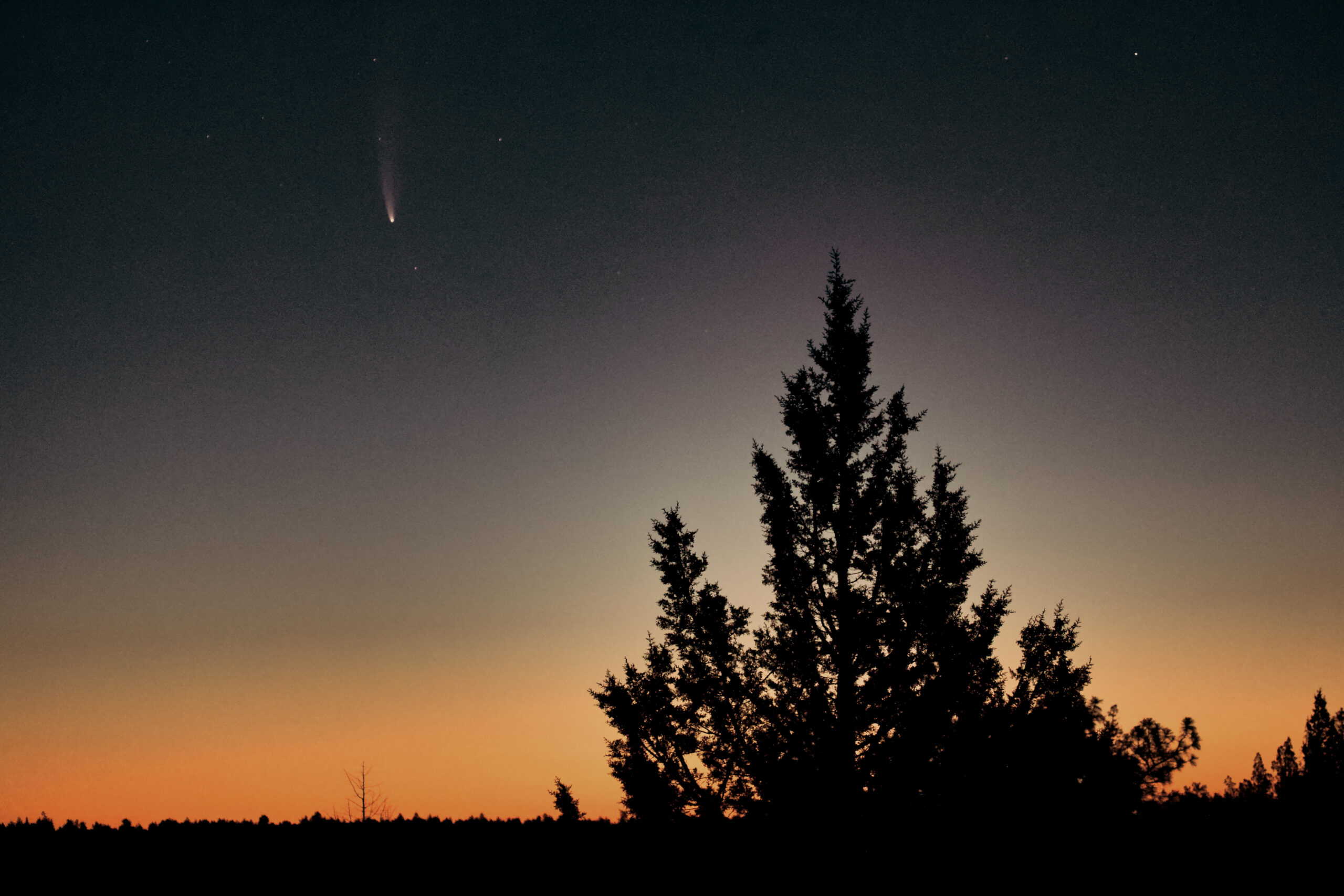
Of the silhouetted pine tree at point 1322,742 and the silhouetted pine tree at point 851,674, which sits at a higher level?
the silhouetted pine tree at point 851,674

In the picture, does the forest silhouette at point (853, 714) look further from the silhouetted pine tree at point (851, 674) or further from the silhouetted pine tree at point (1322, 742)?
the silhouetted pine tree at point (1322, 742)

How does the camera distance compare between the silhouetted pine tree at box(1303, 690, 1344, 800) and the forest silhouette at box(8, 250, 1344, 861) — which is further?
the silhouetted pine tree at box(1303, 690, 1344, 800)

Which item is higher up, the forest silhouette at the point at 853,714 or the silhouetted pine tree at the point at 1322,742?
the forest silhouette at the point at 853,714

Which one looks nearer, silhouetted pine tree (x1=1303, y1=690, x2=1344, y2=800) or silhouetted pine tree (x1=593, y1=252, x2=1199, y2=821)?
silhouetted pine tree (x1=593, y1=252, x2=1199, y2=821)

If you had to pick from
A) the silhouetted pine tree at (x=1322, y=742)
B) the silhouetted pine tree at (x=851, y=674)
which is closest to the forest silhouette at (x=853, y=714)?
the silhouetted pine tree at (x=851, y=674)

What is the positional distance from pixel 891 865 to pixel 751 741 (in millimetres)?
4036

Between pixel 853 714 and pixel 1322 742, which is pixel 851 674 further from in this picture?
pixel 1322 742

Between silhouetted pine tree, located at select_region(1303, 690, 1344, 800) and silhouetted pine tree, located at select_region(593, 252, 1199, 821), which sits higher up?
silhouetted pine tree, located at select_region(593, 252, 1199, 821)

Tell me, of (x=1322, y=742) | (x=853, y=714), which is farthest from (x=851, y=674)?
(x=1322, y=742)

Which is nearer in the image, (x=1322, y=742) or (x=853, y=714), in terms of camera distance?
(x=853, y=714)

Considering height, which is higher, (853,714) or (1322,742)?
(853,714)

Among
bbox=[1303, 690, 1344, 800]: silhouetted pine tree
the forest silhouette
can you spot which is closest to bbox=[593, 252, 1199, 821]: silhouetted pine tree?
the forest silhouette

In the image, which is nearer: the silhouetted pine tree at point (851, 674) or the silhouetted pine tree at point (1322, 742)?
the silhouetted pine tree at point (851, 674)

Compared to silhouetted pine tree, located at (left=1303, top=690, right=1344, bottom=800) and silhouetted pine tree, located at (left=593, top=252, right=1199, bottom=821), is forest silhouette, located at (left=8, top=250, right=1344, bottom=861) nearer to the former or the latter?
silhouetted pine tree, located at (left=593, top=252, right=1199, bottom=821)
